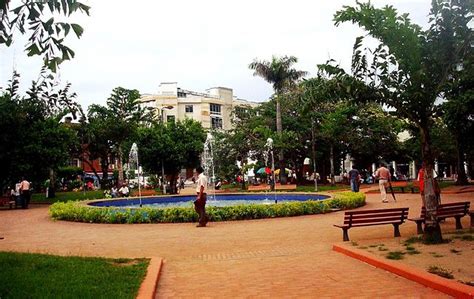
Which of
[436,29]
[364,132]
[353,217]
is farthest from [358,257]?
[364,132]

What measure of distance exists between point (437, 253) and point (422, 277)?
214cm

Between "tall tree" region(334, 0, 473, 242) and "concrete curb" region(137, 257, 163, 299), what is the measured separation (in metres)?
5.25

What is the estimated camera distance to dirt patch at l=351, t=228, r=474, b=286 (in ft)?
22.6

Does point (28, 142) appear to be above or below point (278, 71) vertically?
below

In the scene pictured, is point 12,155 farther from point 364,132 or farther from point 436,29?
point 364,132

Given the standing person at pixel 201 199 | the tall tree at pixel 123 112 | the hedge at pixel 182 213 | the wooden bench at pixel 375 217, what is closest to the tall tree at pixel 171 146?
the tall tree at pixel 123 112

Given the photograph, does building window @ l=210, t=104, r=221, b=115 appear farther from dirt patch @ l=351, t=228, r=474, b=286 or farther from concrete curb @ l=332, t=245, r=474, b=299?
concrete curb @ l=332, t=245, r=474, b=299

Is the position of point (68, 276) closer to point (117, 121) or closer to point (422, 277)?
point (422, 277)

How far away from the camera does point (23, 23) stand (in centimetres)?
396

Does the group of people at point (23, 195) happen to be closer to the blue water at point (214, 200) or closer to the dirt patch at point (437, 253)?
the blue water at point (214, 200)

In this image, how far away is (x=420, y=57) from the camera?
393 inches

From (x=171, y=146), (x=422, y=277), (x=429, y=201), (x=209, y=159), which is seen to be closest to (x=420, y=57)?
(x=429, y=201)

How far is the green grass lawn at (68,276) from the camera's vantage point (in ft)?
19.9

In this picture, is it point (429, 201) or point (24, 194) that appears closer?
point (429, 201)
